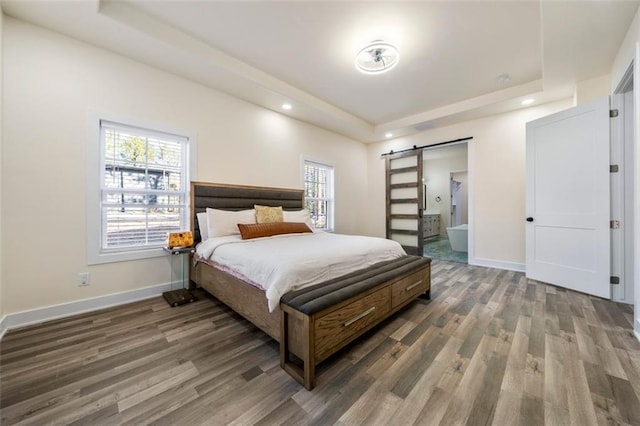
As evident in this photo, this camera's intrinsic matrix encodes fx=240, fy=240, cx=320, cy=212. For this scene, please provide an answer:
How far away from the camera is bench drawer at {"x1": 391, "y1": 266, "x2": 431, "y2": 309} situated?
2205 millimetres

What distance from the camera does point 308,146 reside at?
4613 millimetres

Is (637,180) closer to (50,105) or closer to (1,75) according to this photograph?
(50,105)

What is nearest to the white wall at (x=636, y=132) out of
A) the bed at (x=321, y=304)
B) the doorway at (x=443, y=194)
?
the bed at (x=321, y=304)

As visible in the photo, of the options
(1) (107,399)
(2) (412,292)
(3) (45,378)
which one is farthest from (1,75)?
(2) (412,292)

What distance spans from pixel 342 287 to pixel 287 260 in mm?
455

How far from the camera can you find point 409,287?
2398 mm

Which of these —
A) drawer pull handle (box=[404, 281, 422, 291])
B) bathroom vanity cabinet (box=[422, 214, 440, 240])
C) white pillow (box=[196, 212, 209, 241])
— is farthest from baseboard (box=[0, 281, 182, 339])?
bathroom vanity cabinet (box=[422, 214, 440, 240])

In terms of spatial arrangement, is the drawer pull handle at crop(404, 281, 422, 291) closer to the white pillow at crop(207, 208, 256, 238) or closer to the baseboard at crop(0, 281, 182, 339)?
the white pillow at crop(207, 208, 256, 238)

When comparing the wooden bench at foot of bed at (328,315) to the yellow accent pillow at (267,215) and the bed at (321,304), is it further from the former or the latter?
the yellow accent pillow at (267,215)

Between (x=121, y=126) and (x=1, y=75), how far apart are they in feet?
2.71

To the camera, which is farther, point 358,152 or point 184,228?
point 358,152

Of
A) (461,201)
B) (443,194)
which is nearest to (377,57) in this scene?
(443,194)

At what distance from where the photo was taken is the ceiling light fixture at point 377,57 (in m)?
2.50

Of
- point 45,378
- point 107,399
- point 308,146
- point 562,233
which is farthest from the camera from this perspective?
point 308,146
